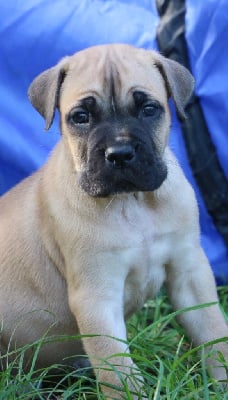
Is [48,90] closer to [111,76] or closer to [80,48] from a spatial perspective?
[111,76]

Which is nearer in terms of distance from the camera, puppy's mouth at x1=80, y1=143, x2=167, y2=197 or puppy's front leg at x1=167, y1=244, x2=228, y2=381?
puppy's mouth at x1=80, y1=143, x2=167, y2=197

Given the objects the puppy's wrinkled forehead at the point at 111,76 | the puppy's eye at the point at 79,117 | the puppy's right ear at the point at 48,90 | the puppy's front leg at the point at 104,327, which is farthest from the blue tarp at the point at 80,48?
the puppy's front leg at the point at 104,327

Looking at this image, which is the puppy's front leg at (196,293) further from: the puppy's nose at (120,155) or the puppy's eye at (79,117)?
the puppy's eye at (79,117)

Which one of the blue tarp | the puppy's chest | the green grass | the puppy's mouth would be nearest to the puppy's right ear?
the puppy's mouth

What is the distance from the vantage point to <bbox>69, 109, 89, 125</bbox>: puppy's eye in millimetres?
3873

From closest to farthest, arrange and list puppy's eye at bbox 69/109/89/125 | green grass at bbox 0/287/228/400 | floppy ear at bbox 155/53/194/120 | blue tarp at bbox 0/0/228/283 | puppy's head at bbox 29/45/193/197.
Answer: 1. green grass at bbox 0/287/228/400
2. puppy's head at bbox 29/45/193/197
3. puppy's eye at bbox 69/109/89/125
4. floppy ear at bbox 155/53/194/120
5. blue tarp at bbox 0/0/228/283

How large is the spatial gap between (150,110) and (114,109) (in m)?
0.18

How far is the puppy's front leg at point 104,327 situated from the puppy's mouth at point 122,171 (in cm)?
42

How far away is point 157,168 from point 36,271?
2.90 ft

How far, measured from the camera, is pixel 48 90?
4066mm

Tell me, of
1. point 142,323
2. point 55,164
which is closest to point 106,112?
point 55,164

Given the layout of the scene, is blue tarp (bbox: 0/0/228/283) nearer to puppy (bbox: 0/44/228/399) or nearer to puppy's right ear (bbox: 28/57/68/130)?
puppy (bbox: 0/44/228/399)

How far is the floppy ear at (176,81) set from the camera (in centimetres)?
402

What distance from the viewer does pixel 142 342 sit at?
4.37m
